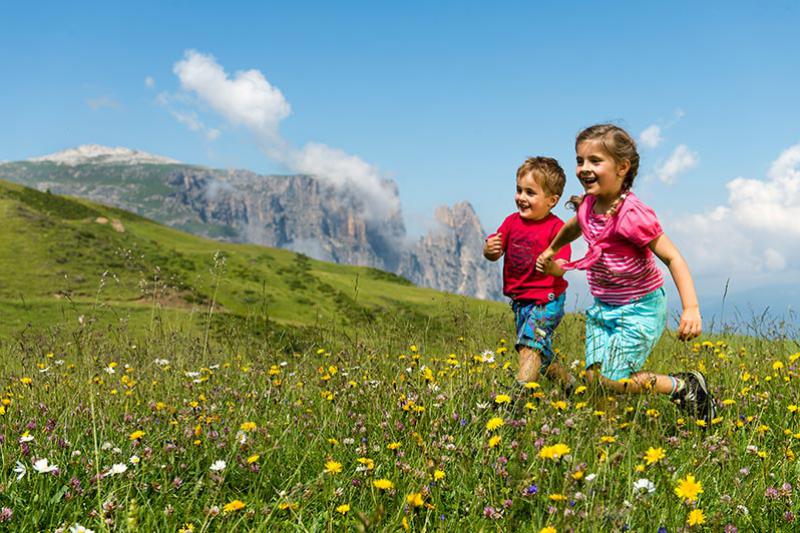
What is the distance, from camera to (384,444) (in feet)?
11.6

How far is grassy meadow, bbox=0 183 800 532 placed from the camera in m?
2.54

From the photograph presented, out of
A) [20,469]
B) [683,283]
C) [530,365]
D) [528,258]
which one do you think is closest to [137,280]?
[528,258]

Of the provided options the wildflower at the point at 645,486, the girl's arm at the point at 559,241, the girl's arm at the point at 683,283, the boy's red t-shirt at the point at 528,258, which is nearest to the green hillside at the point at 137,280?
the boy's red t-shirt at the point at 528,258

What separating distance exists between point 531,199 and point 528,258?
0.55 m

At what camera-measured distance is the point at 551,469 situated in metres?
2.89

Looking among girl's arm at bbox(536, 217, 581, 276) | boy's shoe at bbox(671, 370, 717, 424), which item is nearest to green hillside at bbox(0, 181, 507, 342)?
girl's arm at bbox(536, 217, 581, 276)

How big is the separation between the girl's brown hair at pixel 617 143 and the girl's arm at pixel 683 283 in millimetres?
599

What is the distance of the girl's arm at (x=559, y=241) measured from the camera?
17.3 ft

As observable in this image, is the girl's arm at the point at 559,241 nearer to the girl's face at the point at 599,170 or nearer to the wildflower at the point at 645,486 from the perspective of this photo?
the girl's face at the point at 599,170

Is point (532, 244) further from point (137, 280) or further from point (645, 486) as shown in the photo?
point (137, 280)

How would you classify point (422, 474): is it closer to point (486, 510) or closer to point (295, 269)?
point (486, 510)

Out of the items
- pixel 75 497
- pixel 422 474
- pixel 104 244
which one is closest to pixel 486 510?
pixel 422 474

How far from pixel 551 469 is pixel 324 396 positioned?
2.02 metres

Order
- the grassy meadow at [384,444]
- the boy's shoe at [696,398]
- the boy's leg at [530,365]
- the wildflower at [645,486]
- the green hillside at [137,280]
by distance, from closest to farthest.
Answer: the wildflower at [645,486]
the grassy meadow at [384,444]
the boy's shoe at [696,398]
the boy's leg at [530,365]
the green hillside at [137,280]
